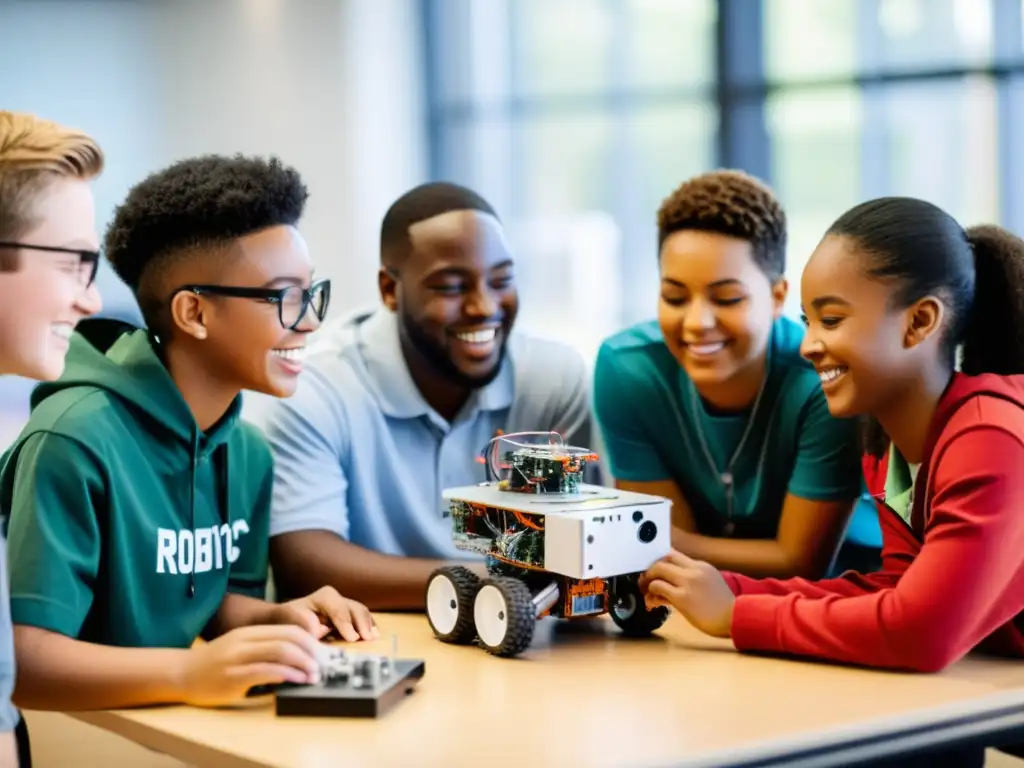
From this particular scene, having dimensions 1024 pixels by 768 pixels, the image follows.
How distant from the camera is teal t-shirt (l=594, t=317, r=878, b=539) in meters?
2.00

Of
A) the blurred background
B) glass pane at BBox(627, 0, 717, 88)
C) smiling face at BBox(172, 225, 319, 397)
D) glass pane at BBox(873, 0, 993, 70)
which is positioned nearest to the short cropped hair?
smiling face at BBox(172, 225, 319, 397)

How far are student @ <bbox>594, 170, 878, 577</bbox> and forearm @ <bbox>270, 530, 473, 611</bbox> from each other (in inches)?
16.0

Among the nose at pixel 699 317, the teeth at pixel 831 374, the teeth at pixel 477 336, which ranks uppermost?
the nose at pixel 699 317

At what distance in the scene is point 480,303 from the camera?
2.12 metres

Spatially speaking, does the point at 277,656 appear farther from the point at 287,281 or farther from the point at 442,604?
the point at 287,281

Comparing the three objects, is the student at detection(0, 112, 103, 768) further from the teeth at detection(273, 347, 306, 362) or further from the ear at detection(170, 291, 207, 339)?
the teeth at detection(273, 347, 306, 362)

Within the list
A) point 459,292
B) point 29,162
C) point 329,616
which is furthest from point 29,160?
point 459,292

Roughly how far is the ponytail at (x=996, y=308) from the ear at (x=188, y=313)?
98 centimetres

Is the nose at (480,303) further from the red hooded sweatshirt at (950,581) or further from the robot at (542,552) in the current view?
the red hooded sweatshirt at (950,581)

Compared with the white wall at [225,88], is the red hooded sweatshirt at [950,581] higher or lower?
lower

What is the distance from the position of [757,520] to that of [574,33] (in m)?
3.60

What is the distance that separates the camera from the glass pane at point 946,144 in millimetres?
4031

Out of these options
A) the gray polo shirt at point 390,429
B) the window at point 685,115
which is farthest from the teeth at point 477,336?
the window at point 685,115

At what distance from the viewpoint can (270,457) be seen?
1958 millimetres
